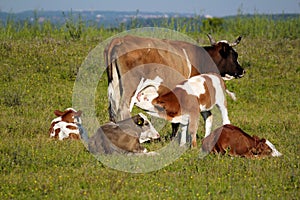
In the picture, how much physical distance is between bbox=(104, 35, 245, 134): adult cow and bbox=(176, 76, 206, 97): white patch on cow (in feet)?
2.98

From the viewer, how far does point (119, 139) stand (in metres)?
9.94

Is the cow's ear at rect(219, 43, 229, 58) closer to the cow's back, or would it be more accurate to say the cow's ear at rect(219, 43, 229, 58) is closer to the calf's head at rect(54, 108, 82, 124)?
the cow's back

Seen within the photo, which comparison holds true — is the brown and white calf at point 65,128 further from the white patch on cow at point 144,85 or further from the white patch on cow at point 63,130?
the white patch on cow at point 144,85

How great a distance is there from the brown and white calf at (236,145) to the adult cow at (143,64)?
1.72 metres

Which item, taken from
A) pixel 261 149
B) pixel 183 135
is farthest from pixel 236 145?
pixel 183 135

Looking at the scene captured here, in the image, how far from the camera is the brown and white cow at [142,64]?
439 inches

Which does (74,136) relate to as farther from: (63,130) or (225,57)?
(225,57)

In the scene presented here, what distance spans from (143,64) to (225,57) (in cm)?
276

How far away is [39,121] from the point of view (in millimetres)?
12891

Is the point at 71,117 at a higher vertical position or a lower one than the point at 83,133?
higher

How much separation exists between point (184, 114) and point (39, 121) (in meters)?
3.79

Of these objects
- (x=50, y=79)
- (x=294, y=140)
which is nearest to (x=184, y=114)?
(x=294, y=140)

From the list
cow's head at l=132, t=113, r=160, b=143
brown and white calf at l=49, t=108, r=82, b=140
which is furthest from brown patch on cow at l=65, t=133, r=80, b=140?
cow's head at l=132, t=113, r=160, b=143

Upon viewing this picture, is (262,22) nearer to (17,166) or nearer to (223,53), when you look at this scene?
(223,53)
